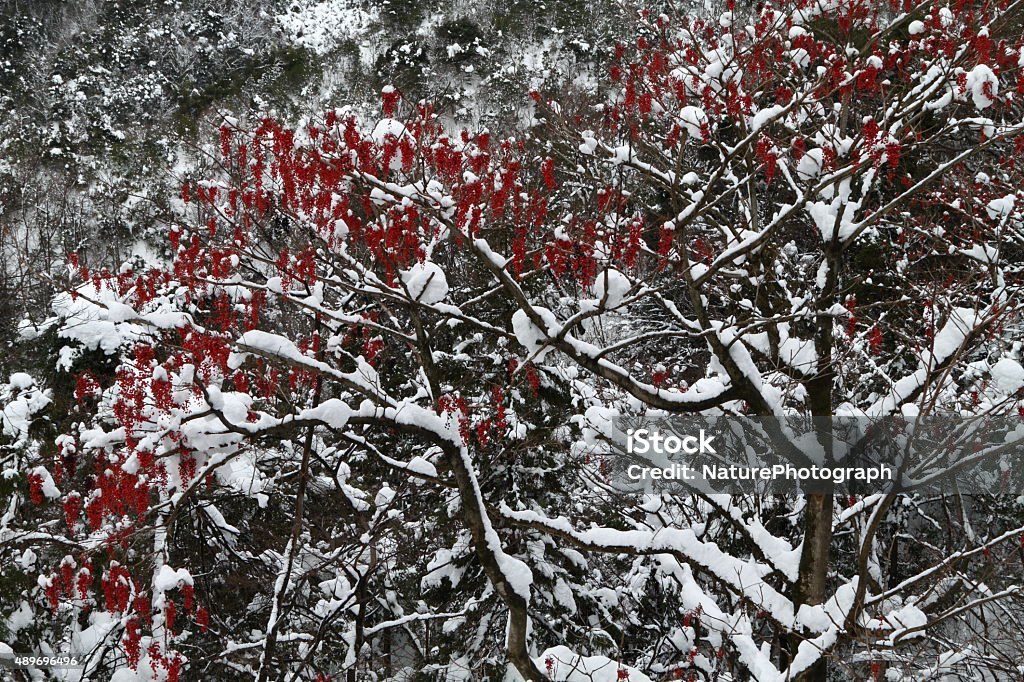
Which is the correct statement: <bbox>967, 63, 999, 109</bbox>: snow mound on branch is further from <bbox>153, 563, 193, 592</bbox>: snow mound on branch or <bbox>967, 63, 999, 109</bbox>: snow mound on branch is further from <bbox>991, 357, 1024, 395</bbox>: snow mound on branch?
<bbox>153, 563, 193, 592</bbox>: snow mound on branch

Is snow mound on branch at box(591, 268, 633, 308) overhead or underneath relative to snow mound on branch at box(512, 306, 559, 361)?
underneath

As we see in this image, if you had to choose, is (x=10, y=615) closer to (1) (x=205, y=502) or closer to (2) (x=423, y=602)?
(1) (x=205, y=502)

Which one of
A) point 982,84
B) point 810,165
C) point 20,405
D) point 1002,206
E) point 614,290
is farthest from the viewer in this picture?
point 20,405

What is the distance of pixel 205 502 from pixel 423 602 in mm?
3332

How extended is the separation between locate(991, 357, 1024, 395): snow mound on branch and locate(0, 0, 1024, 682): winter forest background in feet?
0.15

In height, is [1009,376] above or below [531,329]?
below

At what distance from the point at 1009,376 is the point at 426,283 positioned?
15.1 feet

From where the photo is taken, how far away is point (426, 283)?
17.2 feet

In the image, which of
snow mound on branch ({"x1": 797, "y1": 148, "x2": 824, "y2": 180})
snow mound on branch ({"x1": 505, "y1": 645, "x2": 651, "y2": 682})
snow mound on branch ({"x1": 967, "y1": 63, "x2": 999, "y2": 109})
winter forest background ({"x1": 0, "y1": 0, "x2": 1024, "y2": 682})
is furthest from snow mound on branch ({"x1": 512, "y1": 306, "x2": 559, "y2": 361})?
snow mound on branch ({"x1": 967, "y1": 63, "x2": 999, "y2": 109})

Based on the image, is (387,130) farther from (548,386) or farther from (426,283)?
(548,386)

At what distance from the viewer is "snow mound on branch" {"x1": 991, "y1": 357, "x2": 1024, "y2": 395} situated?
5504 millimetres

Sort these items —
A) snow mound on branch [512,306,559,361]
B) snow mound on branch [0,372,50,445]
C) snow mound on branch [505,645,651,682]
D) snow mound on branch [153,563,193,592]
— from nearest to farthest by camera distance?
snow mound on branch [153,563,193,592] < snow mound on branch [505,645,651,682] < snow mound on branch [512,306,559,361] < snow mound on branch [0,372,50,445]

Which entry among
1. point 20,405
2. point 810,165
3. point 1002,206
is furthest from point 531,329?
point 20,405

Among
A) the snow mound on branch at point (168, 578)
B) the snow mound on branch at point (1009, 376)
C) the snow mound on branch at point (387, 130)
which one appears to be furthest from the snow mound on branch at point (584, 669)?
the snow mound on branch at point (387, 130)
